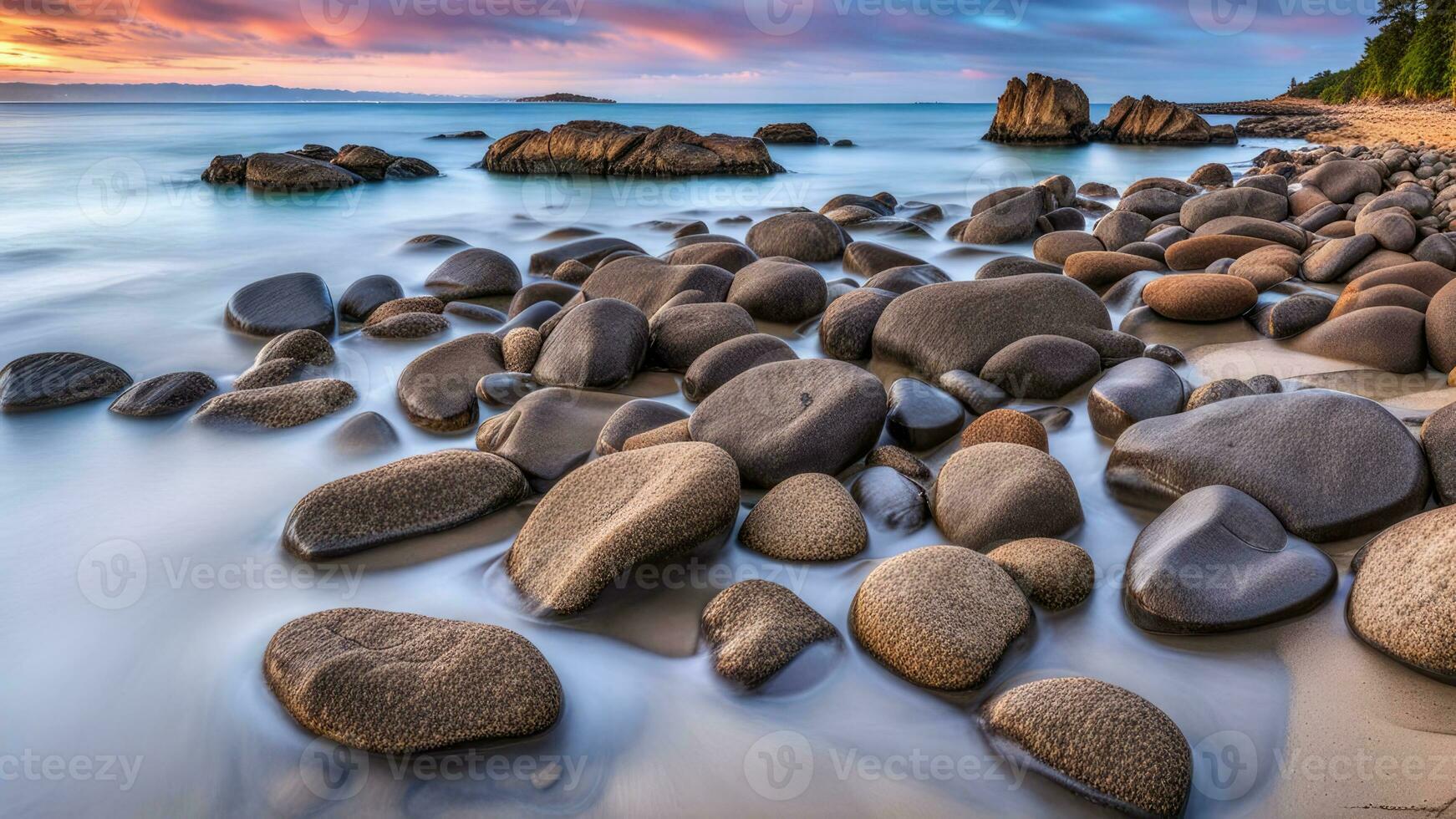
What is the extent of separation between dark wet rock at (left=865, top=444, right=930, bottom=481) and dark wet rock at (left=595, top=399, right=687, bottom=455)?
81cm

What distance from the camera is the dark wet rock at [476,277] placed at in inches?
240

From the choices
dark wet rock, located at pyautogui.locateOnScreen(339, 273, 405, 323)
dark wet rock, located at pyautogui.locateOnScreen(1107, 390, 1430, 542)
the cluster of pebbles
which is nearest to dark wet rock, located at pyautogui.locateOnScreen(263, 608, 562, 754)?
the cluster of pebbles

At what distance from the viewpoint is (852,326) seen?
4.48 m

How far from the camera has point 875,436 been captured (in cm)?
323

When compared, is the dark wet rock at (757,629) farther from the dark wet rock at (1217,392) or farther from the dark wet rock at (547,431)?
the dark wet rock at (1217,392)

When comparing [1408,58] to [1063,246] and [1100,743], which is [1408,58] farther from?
[1100,743]

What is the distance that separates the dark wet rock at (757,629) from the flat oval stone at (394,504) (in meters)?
1.06

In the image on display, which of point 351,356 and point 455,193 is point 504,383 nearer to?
point 351,356

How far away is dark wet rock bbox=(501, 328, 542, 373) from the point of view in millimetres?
4230

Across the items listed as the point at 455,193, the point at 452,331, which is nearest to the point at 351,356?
the point at 452,331

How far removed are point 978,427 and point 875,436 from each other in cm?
40

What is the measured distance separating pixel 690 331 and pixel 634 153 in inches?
466

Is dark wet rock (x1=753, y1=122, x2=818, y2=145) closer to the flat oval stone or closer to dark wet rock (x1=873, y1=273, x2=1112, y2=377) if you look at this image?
dark wet rock (x1=873, y1=273, x2=1112, y2=377)

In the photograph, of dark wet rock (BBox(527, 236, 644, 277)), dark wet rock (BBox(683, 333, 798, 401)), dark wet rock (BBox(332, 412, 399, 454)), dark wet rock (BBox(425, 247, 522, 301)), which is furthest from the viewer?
dark wet rock (BBox(527, 236, 644, 277))
